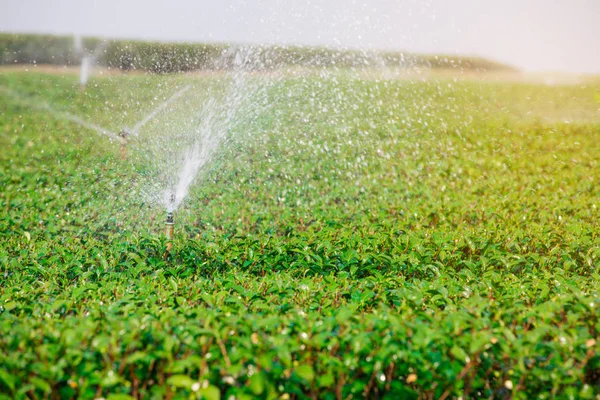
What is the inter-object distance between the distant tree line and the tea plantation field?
1569 millimetres

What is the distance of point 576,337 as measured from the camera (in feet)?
9.25

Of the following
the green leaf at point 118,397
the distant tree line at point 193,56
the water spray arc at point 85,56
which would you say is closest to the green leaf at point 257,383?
the green leaf at point 118,397

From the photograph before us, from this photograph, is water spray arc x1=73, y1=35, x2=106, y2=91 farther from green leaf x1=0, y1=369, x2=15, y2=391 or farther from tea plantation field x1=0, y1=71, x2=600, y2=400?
green leaf x1=0, y1=369, x2=15, y2=391

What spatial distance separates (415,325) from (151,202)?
511 centimetres

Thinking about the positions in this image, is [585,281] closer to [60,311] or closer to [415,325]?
[415,325]

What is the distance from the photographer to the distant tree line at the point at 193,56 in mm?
13816

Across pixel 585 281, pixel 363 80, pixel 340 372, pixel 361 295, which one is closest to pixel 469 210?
pixel 585 281

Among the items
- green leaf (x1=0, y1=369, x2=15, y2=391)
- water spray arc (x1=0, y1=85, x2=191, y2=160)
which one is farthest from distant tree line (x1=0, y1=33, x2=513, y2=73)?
green leaf (x1=0, y1=369, x2=15, y2=391)

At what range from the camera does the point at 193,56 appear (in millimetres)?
16000

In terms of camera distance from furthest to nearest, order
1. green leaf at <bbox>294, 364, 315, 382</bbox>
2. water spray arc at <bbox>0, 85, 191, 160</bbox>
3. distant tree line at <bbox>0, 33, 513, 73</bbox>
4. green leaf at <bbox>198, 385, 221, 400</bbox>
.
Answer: distant tree line at <bbox>0, 33, 513, 73</bbox> → water spray arc at <bbox>0, 85, 191, 160</bbox> → green leaf at <bbox>294, 364, 315, 382</bbox> → green leaf at <bbox>198, 385, 221, 400</bbox>

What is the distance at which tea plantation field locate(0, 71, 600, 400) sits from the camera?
263cm

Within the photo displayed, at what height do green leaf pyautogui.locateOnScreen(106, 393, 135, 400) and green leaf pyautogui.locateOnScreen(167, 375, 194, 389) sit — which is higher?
green leaf pyautogui.locateOnScreen(167, 375, 194, 389)

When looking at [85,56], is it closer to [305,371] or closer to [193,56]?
[193,56]

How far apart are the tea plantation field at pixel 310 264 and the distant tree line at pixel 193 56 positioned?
1.57 meters
